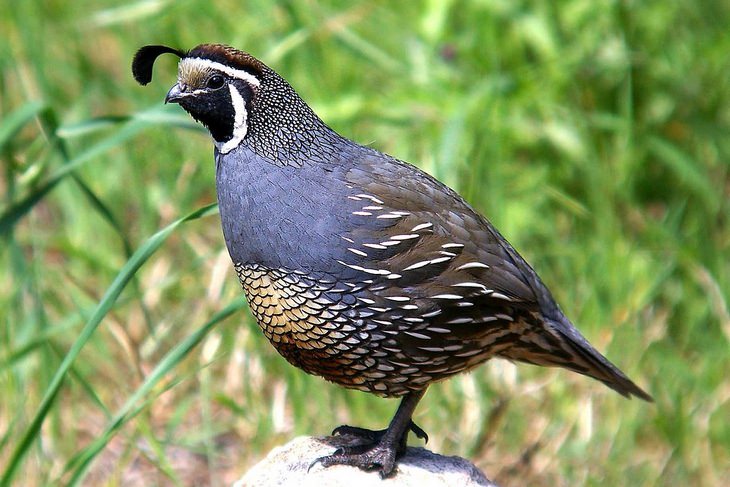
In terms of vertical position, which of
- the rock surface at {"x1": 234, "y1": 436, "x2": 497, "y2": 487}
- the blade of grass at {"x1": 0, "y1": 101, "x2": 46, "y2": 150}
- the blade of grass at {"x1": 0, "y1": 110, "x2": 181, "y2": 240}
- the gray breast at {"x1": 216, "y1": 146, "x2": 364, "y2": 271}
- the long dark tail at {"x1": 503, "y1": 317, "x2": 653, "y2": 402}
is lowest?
the rock surface at {"x1": 234, "y1": 436, "x2": 497, "y2": 487}

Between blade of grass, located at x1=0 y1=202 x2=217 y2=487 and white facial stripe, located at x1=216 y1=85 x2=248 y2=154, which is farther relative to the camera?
white facial stripe, located at x1=216 y1=85 x2=248 y2=154

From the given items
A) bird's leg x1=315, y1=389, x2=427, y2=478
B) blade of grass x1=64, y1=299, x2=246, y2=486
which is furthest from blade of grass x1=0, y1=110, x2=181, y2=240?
bird's leg x1=315, y1=389, x2=427, y2=478

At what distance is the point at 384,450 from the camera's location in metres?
2.82

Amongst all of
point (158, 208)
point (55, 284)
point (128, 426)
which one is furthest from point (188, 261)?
point (128, 426)

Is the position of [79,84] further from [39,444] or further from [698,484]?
[698,484]

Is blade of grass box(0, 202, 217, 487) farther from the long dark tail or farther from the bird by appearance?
the long dark tail

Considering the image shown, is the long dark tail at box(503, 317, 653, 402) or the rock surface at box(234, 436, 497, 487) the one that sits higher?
the long dark tail at box(503, 317, 653, 402)

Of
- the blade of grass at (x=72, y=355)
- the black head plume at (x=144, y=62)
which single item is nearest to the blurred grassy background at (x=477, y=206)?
the black head plume at (x=144, y=62)

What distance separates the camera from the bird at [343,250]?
2645 mm

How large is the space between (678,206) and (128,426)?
255 cm

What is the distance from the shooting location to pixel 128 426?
163 inches

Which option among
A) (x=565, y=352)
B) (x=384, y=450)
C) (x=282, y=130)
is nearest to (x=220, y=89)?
(x=282, y=130)

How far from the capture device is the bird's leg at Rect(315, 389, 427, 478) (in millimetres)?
2811

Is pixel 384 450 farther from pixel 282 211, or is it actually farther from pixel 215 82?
pixel 215 82
